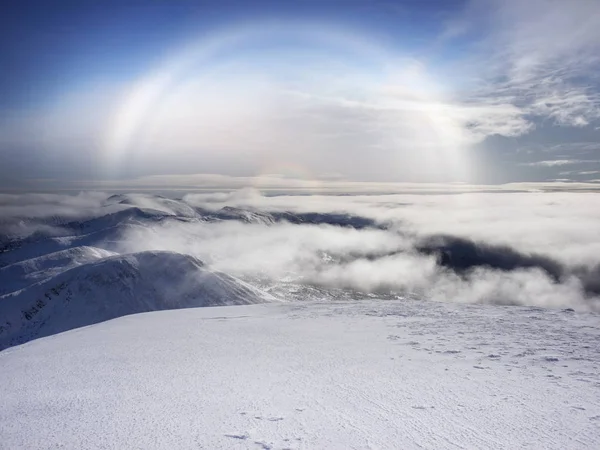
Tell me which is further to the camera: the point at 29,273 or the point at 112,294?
the point at 29,273

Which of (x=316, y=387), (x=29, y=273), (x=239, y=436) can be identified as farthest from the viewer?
(x=29, y=273)

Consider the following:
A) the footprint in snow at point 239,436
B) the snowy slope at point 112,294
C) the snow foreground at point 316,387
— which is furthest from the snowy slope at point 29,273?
the footprint in snow at point 239,436

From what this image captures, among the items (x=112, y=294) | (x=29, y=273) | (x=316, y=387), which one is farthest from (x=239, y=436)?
(x=29, y=273)

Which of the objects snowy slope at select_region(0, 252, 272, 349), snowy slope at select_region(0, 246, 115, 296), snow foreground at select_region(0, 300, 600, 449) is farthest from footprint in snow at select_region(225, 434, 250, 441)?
snowy slope at select_region(0, 246, 115, 296)

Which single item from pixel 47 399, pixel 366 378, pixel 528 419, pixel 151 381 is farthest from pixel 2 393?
pixel 528 419

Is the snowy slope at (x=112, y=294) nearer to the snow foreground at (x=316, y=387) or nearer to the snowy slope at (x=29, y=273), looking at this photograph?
the snowy slope at (x=29, y=273)

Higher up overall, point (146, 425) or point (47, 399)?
point (146, 425)

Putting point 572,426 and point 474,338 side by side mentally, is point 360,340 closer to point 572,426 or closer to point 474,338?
point 474,338

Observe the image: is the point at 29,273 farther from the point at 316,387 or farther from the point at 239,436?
A: the point at 239,436
